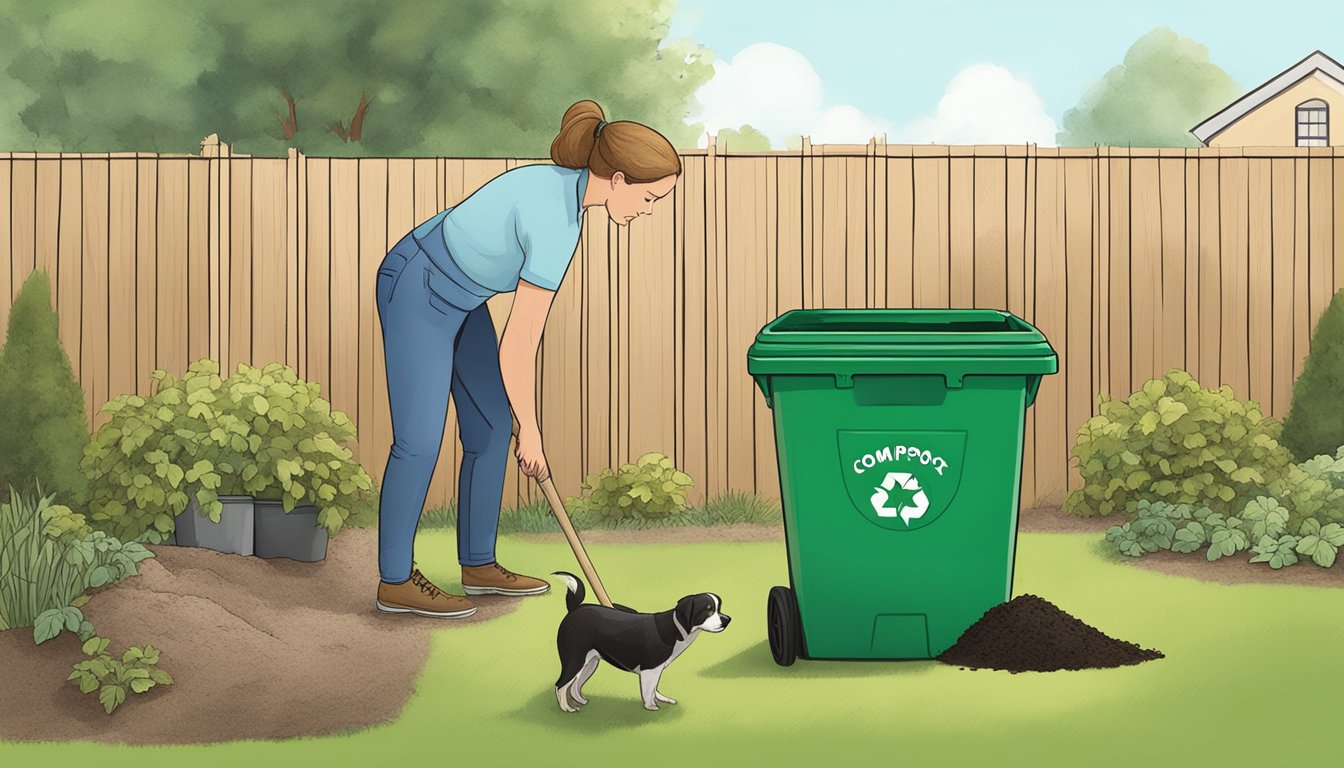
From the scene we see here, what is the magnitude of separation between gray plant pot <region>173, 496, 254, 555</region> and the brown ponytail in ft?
6.43

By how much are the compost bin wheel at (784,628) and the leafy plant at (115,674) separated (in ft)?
5.67

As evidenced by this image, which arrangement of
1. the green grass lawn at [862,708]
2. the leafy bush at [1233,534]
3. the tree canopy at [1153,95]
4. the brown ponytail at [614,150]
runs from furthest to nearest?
the tree canopy at [1153,95]
the leafy bush at [1233,534]
the brown ponytail at [614,150]
the green grass lawn at [862,708]

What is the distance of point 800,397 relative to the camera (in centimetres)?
441

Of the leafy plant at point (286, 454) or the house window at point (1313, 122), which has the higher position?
the house window at point (1313, 122)

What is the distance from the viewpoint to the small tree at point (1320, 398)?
7211 mm

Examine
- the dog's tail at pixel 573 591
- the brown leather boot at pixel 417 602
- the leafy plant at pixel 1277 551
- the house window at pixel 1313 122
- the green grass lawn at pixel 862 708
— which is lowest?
the green grass lawn at pixel 862 708

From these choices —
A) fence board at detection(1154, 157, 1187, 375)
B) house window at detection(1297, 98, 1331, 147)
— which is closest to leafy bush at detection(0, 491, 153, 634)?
fence board at detection(1154, 157, 1187, 375)

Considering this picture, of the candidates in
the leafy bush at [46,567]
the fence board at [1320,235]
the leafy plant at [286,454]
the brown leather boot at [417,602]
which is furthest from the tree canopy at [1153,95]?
the leafy bush at [46,567]

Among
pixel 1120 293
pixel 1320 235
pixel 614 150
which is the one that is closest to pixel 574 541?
pixel 614 150

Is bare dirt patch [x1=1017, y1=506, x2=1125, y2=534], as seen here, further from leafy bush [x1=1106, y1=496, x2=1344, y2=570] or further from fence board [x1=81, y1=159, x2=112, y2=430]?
fence board [x1=81, y1=159, x2=112, y2=430]

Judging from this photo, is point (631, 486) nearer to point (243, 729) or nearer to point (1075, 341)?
point (1075, 341)

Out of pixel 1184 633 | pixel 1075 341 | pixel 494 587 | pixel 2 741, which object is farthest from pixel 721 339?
pixel 2 741

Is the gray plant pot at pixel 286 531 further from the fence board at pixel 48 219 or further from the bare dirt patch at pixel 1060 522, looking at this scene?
the bare dirt patch at pixel 1060 522

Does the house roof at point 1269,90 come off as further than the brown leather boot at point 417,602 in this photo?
Yes
